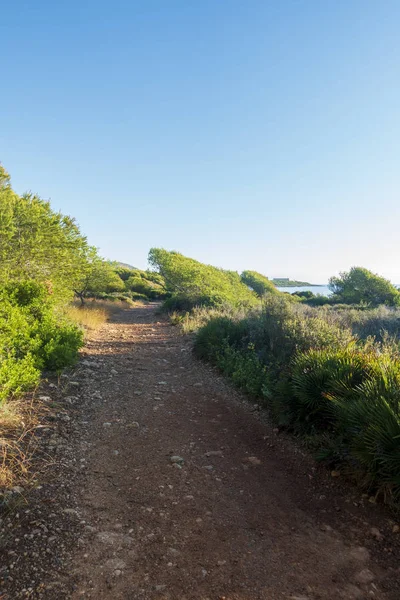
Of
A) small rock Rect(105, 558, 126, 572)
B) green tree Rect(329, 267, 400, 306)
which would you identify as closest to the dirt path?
small rock Rect(105, 558, 126, 572)

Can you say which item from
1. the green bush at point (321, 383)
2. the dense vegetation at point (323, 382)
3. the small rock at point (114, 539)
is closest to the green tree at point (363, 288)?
the dense vegetation at point (323, 382)

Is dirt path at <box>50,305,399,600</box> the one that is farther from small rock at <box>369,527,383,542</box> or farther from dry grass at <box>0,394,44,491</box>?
dry grass at <box>0,394,44,491</box>

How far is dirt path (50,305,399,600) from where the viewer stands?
8.86ft

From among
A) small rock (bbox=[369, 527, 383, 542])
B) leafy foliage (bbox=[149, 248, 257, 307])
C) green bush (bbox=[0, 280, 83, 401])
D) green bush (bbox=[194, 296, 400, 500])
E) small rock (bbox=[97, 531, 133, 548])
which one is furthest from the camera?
leafy foliage (bbox=[149, 248, 257, 307])

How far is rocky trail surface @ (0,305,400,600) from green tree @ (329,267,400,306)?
52222 mm

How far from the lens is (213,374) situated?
8969 millimetres

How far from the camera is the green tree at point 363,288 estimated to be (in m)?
52.6

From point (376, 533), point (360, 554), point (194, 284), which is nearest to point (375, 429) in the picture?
point (376, 533)

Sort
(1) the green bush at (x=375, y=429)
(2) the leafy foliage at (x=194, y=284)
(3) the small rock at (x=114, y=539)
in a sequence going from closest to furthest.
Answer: (3) the small rock at (x=114, y=539), (1) the green bush at (x=375, y=429), (2) the leafy foliage at (x=194, y=284)

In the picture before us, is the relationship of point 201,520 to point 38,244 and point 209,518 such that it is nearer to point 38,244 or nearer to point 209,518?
point 209,518

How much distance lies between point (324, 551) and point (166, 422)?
10.8 feet

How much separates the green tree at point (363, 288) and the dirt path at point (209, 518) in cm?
5197

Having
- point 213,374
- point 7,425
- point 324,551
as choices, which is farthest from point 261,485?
point 213,374

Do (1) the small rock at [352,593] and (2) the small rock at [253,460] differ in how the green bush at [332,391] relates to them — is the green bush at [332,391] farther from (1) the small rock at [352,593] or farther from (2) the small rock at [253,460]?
(1) the small rock at [352,593]
